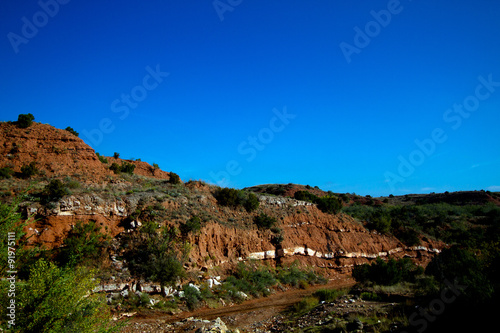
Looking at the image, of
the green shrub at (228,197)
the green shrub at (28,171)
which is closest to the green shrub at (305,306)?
the green shrub at (228,197)

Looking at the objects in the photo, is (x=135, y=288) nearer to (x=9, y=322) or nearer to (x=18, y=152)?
(x=9, y=322)

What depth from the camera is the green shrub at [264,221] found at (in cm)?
2872

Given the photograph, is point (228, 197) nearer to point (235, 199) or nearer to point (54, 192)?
point (235, 199)

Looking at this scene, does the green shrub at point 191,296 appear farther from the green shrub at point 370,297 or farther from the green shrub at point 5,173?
the green shrub at point 5,173

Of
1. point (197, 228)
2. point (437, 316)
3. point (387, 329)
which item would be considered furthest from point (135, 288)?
point (437, 316)

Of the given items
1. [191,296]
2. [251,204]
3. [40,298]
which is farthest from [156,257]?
[251,204]

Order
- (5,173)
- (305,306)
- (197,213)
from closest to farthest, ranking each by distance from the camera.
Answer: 1. (305,306)
2. (5,173)
3. (197,213)

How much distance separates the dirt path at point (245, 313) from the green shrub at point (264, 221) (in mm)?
7748

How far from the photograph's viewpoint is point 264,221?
28.8 m

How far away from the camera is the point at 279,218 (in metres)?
31.1

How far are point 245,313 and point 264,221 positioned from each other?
12844 mm

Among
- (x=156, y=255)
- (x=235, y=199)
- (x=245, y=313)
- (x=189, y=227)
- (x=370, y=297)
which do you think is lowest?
(x=245, y=313)

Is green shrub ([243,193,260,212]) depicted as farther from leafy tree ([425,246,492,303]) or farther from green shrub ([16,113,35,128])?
green shrub ([16,113,35,128])

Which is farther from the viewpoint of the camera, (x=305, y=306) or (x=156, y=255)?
(x=156, y=255)
